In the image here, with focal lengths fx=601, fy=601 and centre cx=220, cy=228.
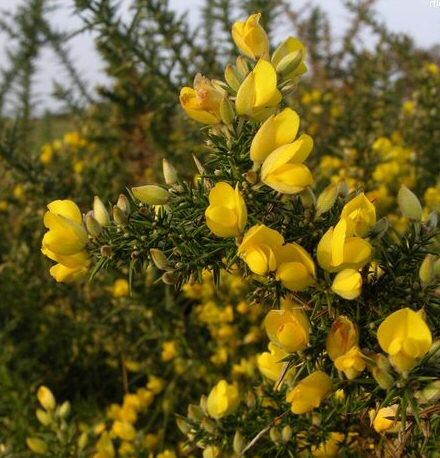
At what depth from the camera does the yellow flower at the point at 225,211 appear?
626mm

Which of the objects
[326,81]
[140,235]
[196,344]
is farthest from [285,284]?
[326,81]

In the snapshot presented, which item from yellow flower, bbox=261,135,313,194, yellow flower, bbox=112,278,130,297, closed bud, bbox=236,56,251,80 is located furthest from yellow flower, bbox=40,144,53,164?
yellow flower, bbox=261,135,313,194

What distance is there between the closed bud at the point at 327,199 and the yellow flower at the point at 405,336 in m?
0.15

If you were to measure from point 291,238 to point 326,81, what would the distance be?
3082 mm

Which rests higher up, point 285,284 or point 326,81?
point 326,81

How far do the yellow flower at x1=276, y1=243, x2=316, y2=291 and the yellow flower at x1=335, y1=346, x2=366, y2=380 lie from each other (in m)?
0.08

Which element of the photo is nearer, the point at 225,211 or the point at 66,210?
the point at 225,211

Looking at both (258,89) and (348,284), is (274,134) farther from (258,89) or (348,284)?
(348,284)

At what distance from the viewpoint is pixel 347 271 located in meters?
0.62

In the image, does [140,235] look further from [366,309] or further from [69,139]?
[69,139]

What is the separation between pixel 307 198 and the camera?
2.25ft

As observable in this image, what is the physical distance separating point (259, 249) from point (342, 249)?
0.09 meters

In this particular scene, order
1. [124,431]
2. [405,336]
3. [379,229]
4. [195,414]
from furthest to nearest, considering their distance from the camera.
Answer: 1. [124,431]
2. [195,414]
3. [379,229]
4. [405,336]

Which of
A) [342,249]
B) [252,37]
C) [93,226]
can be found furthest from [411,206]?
[93,226]
